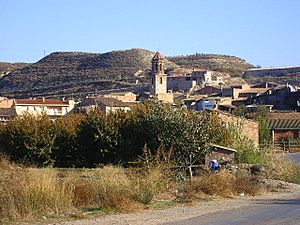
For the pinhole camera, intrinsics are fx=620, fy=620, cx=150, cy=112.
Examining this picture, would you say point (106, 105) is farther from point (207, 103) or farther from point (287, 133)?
point (287, 133)

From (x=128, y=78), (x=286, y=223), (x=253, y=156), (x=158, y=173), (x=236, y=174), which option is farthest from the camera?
(x=128, y=78)

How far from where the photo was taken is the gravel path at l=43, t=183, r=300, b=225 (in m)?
18.2

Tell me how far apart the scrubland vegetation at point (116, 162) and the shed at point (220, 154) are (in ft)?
1.82

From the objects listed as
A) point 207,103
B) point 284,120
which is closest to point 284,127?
point 284,120

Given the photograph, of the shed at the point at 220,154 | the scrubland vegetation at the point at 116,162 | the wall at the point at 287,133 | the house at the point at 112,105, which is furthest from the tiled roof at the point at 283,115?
the shed at the point at 220,154

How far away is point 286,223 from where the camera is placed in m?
17.7

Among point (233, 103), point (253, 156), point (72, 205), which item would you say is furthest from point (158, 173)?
point (233, 103)

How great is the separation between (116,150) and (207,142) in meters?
11.1

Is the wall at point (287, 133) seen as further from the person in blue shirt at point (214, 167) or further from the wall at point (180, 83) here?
the wall at point (180, 83)

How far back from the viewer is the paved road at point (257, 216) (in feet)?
59.3

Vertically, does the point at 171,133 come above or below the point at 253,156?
above

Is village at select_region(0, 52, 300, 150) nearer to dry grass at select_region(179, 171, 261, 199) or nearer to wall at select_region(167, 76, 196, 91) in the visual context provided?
wall at select_region(167, 76, 196, 91)

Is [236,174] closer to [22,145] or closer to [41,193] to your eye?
[41,193]

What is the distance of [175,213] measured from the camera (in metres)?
20.6
